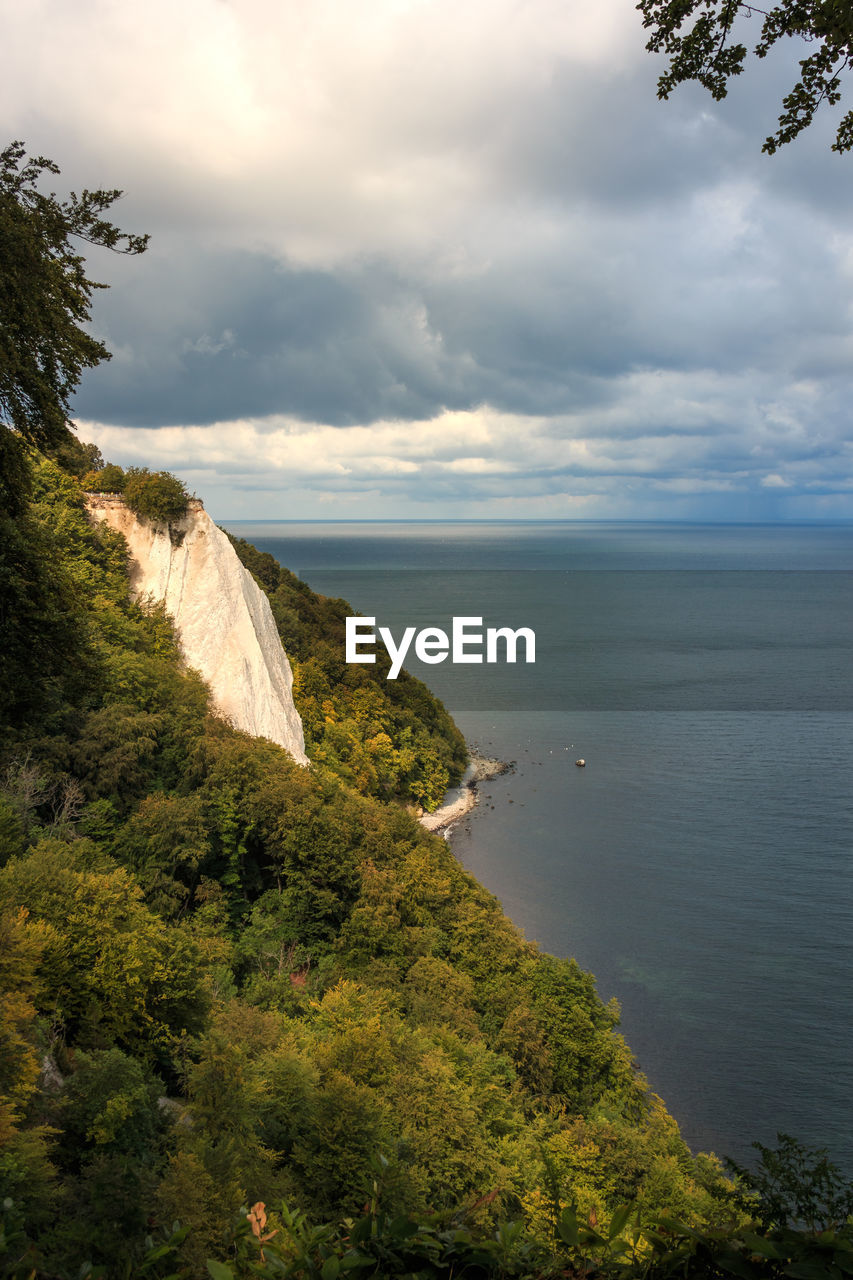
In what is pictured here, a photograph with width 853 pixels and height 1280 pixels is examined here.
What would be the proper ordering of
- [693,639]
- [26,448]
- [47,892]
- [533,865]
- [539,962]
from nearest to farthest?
1. [26,448]
2. [47,892]
3. [539,962]
4. [533,865]
5. [693,639]

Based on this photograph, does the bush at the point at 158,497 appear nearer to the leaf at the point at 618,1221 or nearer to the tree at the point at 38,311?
the tree at the point at 38,311

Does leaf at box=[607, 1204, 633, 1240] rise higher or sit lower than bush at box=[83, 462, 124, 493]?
lower

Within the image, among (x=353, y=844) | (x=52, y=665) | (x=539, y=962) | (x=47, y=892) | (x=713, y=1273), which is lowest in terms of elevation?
(x=539, y=962)

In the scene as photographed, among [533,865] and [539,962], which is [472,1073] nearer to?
[539,962]

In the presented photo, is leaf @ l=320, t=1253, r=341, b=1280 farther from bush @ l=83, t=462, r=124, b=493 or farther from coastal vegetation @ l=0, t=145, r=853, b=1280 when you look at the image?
bush @ l=83, t=462, r=124, b=493

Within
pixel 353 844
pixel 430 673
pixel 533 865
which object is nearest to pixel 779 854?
pixel 533 865
